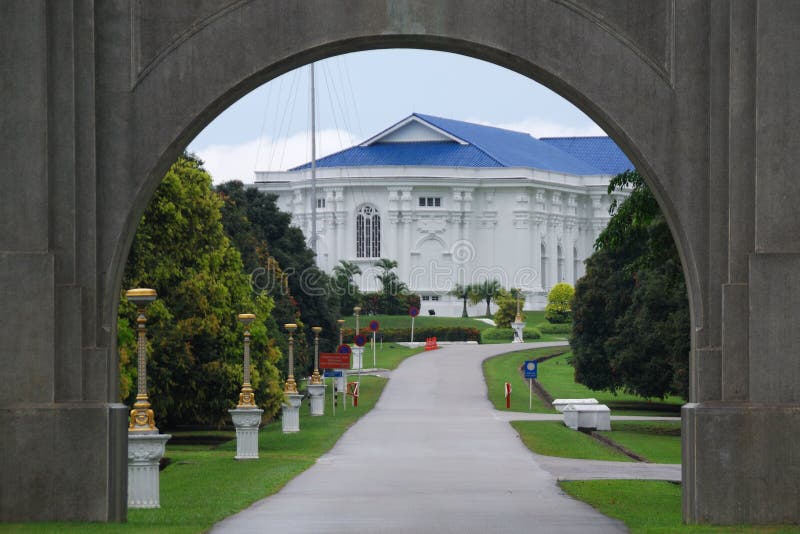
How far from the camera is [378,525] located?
1672 cm

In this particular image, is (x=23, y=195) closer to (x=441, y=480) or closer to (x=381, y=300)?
(x=441, y=480)

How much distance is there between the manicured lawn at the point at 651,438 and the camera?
33831mm

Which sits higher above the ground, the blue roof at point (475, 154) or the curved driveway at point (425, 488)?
the blue roof at point (475, 154)

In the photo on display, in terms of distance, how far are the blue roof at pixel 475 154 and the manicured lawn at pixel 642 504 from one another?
4276 inches

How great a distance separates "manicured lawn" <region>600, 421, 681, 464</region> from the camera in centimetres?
3383

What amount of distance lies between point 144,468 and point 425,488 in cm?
462

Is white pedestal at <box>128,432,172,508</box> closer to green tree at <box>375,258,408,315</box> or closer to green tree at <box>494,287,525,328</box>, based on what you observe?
green tree at <box>494,287,525,328</box>

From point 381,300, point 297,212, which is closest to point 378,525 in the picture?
point 381,300

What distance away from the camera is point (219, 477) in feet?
86.0

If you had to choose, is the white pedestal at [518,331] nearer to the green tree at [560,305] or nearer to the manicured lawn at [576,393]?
the green tree at [560,305]

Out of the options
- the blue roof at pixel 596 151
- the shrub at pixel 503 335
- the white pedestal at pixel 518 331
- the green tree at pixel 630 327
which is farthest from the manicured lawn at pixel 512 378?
the blue roof at pixel 596 151

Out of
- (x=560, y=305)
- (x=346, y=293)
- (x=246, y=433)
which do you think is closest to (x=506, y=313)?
(x=560, y=305)

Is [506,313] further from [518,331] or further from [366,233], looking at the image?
[366,233]

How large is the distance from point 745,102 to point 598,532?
4.41 metres
